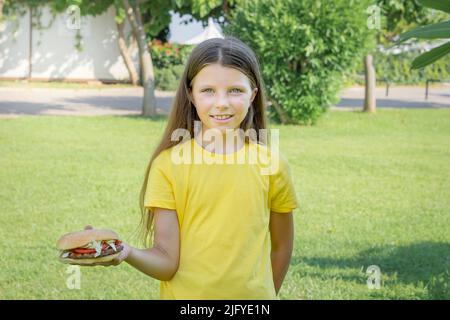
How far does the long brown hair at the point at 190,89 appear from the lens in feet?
6.59

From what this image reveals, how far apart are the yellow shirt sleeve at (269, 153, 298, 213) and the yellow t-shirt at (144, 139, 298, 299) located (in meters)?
0.05

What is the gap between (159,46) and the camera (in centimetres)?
2472

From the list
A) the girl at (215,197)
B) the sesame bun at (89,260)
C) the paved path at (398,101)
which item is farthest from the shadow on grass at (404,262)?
the paved path at (398,101)

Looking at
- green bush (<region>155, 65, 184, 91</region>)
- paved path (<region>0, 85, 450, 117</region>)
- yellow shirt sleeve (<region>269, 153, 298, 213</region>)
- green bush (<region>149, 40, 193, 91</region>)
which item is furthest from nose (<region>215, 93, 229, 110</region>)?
green bush (<region>155, 65, 184, 91</region>)

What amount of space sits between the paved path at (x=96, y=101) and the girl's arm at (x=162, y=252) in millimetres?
12929

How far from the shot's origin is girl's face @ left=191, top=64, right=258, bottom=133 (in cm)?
196

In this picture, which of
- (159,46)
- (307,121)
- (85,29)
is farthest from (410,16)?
(85,29)

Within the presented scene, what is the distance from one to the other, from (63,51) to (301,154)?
17.4 metres

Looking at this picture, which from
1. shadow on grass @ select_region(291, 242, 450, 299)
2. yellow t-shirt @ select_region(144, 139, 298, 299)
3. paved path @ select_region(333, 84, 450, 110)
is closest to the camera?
yellow t-shirt @ select_region(144, 139, 298, 299)

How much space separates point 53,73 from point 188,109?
24553 mm

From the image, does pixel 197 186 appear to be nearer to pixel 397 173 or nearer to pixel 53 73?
pixel 397 173

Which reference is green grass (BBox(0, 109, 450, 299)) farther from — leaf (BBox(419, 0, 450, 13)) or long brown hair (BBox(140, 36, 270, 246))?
leaf (BBox(419, 0, 450, 13))

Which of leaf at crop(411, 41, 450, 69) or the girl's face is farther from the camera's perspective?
the girl's face

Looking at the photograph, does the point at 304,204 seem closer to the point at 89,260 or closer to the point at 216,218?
the point at 216,218
